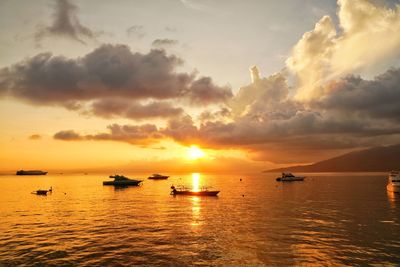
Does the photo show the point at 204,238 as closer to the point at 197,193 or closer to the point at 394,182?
the point at 197,193

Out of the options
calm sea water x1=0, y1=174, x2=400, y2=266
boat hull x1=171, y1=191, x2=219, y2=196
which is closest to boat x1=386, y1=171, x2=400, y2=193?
calm sea water x1=0, y1=174, x2=400, y2=266

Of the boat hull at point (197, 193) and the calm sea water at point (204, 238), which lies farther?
the boat hull at point (197, 193)

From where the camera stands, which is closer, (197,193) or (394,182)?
(394,182)

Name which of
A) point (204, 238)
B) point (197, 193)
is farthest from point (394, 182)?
point (204, 238)

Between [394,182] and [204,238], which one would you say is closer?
[204,238]

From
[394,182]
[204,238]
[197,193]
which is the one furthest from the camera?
[197,193]

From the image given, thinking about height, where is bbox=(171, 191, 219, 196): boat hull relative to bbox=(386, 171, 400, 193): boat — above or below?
below

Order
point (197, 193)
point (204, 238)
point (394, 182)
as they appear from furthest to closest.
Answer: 1. point (197, 193)
2. point (394, 182)
3. point (204, 238)

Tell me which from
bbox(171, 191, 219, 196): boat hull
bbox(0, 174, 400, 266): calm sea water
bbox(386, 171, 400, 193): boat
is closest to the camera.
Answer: bbox(0, 174, 400, 266): calm sea water

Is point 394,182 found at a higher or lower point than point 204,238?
higher

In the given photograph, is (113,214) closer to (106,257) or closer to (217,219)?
(217,219)

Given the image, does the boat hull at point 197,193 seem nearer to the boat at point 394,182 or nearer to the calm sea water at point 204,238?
the calm sea water at point 204,238

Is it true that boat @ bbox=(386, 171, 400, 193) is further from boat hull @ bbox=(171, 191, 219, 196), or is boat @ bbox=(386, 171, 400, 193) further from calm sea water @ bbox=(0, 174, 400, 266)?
boat hull @ bbox=(171, 191, 219, 196)

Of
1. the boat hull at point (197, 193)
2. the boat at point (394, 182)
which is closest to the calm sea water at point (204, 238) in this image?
the boat hull at point (197, 193)
